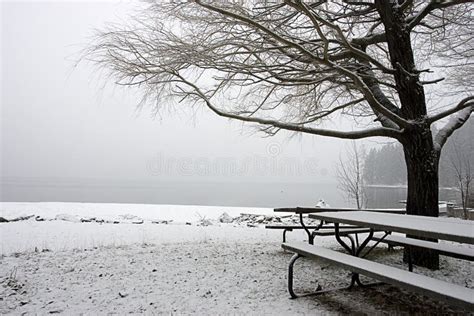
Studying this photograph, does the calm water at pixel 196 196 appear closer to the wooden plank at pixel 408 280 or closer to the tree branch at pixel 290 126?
the tree branch at pixel 290 126

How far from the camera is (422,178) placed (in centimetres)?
500

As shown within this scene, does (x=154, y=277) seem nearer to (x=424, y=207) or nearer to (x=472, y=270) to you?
(x=424, y=207)

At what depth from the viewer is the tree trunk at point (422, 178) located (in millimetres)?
4969

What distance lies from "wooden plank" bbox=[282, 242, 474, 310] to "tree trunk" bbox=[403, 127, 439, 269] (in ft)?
7.93

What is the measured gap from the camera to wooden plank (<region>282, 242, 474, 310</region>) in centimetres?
224

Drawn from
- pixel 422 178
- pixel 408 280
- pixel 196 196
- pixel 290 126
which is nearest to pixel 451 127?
pixel 422 178

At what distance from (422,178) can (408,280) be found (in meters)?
2.91

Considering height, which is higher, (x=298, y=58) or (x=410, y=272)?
(x=298, y=58)

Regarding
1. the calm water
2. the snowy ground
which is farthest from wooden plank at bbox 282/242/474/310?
the calm water

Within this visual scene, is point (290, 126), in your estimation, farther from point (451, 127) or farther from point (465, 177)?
point (465, 177)

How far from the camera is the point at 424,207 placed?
4977mm

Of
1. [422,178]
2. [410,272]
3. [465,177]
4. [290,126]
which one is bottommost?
[410,272]

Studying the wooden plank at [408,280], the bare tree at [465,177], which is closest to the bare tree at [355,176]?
the bare tree at [465,177]

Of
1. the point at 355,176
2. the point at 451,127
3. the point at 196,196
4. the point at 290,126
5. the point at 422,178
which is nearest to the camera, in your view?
the point at 422,178
